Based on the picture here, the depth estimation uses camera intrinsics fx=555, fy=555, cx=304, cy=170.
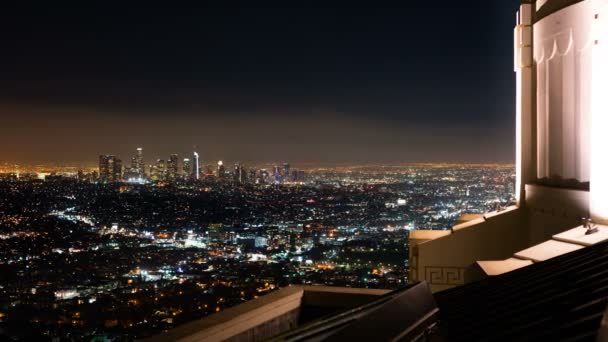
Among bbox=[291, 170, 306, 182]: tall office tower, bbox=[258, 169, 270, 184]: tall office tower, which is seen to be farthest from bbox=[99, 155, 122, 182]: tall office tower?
bbox=[291, 170, 306, 182]: tall office tower

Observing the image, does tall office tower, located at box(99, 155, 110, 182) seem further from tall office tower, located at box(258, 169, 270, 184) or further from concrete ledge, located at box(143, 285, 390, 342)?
concrete ledge, located at box(143, 285, 390, 342)

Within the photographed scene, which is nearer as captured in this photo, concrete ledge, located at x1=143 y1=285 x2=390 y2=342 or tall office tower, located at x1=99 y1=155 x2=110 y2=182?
concrete ledge, located at x1=143 y1=285 x2=390 y2=342

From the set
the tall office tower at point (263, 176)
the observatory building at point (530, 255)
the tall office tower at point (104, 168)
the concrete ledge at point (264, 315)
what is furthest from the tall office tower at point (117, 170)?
the concrete ledge at point (264, 315)

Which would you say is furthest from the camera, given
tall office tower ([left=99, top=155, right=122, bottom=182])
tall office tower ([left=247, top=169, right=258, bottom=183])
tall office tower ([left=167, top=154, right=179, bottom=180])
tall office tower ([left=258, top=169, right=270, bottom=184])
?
tall office tower ([left=167, top=154, right=179, bottom=180])

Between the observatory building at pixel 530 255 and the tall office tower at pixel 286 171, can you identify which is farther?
the tall office tower at pixel 286 171

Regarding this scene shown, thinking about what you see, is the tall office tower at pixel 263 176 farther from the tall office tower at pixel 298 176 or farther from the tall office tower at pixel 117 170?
the tall office tower at pixel 117 170

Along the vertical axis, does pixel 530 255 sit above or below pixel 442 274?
above

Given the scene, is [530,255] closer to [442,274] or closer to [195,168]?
[442,274]

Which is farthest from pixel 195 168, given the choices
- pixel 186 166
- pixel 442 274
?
pixel 442 274

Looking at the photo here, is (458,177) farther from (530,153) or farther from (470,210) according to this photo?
(530,153)
